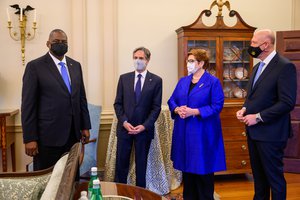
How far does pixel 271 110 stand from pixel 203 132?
56 centimetres

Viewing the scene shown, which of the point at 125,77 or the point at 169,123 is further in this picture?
the point at 169,123

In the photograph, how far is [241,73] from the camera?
3900 millimetres

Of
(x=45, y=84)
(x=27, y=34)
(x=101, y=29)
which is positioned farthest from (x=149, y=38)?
(x=45, y=84)

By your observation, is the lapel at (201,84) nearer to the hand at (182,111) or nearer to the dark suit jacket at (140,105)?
the hand at (182,111)

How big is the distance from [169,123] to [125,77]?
802 mm

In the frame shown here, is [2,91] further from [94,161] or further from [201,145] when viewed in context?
[201,145]

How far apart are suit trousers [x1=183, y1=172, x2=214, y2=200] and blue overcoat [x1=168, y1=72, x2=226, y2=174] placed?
0.35ft

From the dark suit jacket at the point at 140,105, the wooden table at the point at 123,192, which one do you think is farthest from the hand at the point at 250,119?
the wooden table at the point at 123,192

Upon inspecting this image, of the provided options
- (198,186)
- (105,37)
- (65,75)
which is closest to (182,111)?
(198,186)

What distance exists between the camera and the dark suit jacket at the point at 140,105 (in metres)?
2.82

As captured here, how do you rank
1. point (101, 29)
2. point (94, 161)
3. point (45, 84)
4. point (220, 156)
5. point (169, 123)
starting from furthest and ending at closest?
point (101, 29), point (169, 123), point (94, 161), point (220, 156), point (45, 84)

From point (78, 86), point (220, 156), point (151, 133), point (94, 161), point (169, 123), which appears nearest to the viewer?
point (78, 86)

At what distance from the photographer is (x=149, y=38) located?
3.95 meters

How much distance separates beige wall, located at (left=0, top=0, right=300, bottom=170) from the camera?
3.64 meters
